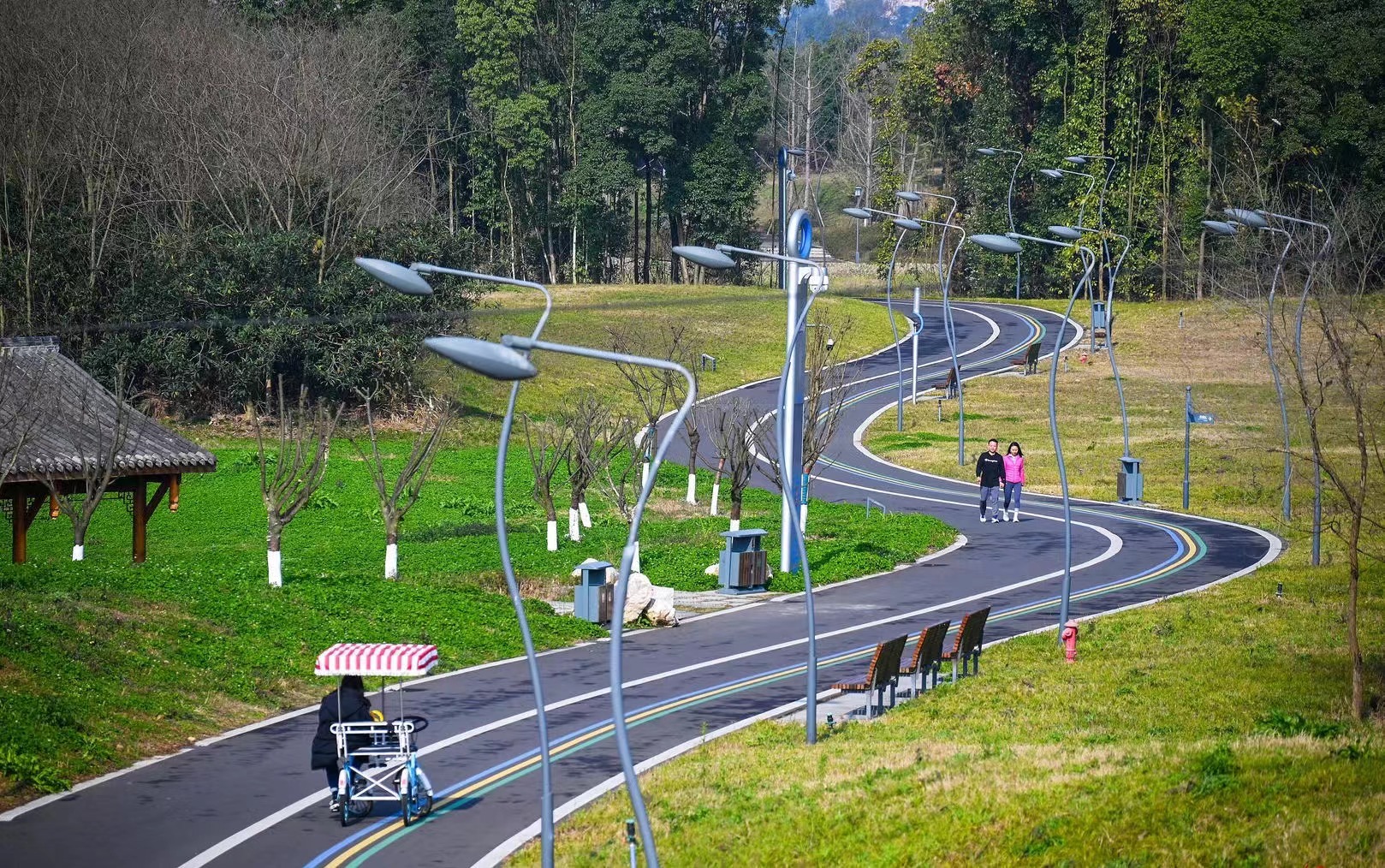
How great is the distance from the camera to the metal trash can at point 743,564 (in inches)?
1238

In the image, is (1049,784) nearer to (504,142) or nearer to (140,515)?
(140,515)

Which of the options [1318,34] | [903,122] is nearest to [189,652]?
[1318,34]

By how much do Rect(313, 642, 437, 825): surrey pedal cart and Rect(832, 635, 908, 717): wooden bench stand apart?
20.8ft

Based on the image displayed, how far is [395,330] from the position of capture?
56938 millimetres

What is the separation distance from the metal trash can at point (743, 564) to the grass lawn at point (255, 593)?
2.70 feet

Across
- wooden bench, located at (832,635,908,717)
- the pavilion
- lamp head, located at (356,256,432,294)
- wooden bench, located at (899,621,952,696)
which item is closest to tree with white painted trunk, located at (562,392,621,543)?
the pavilion

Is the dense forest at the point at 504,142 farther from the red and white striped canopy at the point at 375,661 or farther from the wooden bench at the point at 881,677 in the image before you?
the red and white striped canopy at the point at 375,661

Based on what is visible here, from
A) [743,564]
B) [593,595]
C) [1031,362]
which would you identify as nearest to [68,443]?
[593,595]

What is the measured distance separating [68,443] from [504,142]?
55.3 metres

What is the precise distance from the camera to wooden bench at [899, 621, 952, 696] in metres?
21.8

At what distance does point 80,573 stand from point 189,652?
4390 millimetres

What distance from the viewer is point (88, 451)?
3216cm

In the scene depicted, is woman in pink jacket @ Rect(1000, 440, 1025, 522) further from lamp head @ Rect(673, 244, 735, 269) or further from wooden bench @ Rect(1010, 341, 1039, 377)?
A: wooden bench @ Rect(1010, 341, 1039, 377)

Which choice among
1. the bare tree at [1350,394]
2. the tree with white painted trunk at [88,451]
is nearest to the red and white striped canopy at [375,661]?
the bare tree at [1350,394]
